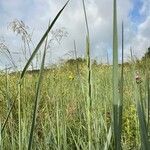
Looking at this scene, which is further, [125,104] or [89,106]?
[125,104]

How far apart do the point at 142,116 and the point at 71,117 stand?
2479 millimetres

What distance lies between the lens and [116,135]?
0.62 meters

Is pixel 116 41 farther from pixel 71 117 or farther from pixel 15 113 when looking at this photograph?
pixel 15 113

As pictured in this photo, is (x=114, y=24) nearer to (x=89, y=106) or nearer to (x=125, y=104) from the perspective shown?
(x=89, y=106)

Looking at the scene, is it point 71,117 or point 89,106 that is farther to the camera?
point 71,117

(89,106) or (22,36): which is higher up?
(22,36)

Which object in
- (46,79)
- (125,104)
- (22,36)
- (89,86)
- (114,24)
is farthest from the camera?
(46,79)

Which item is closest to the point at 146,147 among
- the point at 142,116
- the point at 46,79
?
the point at 142,116

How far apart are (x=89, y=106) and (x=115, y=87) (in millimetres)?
299

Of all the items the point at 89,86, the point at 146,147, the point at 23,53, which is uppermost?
the point at 23,53

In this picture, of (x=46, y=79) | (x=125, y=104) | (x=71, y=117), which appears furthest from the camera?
(x=46, y=79)

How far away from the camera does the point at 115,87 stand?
0.58 metres

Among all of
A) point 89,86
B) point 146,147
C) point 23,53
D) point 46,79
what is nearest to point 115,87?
point 146,147

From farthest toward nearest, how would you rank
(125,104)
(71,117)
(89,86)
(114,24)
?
(125,104)
(71,117)
(89,86)
(114,24)
